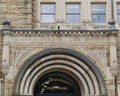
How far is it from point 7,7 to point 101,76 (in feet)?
17.9

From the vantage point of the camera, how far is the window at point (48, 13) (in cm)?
1927

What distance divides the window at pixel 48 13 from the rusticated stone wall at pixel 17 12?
102 centimetres

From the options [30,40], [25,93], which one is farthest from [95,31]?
[25,93]

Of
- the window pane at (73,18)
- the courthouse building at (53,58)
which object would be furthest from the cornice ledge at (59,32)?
Answer: the window pane at (73,18)

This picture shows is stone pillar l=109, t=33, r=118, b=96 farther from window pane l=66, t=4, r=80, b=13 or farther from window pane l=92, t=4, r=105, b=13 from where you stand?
window pane l=66, t=4, r=80, b=13

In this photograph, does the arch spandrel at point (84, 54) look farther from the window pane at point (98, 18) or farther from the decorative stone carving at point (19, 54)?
the window pane at point (98, 18)

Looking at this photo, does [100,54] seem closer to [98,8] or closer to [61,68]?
[61,68]

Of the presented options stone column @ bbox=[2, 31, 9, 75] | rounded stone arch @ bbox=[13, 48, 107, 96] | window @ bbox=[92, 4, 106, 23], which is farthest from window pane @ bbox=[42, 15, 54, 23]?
stone column @ bbox=[2, 31, 9, 75]

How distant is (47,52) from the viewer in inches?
681

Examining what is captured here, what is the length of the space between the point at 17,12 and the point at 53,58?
2.88 meters

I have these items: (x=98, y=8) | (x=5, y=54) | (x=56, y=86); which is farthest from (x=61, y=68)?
(x=98, y=8)

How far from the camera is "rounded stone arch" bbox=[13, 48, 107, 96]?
17.1 meters

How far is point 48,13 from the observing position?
63.4ft

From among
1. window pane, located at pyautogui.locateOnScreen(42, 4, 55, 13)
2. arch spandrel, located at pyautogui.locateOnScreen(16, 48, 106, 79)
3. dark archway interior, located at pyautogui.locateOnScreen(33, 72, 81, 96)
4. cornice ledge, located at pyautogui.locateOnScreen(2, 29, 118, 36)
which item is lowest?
dark archway interior, located at pyautogui.locateOnScreen(33, 72, 81, 96)
